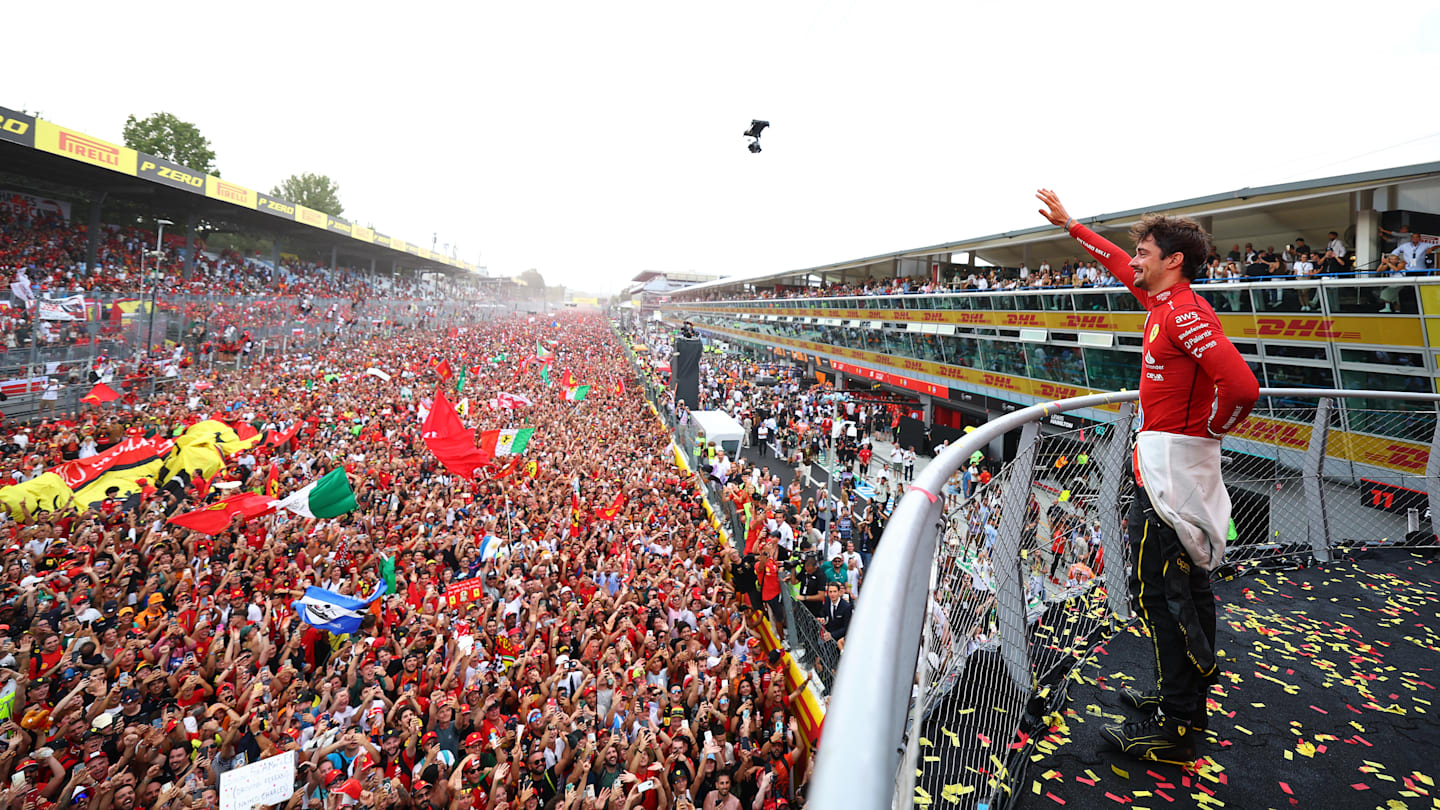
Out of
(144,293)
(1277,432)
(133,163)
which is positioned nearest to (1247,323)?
(1277,432)

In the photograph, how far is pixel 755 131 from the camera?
18391 millimetres

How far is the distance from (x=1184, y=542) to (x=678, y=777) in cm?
429

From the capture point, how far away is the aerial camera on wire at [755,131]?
18.0 m

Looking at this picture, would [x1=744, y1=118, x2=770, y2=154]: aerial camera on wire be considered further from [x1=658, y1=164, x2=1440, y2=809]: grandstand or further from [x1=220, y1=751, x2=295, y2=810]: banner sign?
[x1=220, y1=751, x2=295, y2=810]: banner sign

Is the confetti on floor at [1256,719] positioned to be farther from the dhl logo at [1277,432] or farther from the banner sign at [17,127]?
the banner sign at [17,127]

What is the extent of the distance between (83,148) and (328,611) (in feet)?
86.7

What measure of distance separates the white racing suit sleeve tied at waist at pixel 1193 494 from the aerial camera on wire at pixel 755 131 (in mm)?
17699

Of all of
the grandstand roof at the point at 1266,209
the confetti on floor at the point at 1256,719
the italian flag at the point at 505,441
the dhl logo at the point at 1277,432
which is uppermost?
the grandstand roof at the point at 1266,209

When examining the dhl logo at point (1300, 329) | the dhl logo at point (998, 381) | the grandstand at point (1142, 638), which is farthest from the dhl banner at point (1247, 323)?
the grandstand at point (1142, 638)

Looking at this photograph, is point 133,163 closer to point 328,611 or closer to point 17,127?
point 17,127

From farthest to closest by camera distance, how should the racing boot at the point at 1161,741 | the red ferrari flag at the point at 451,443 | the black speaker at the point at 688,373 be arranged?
the black speaker at the point at 688,373, the red ferrari flag at the point at 451,443, the racing boot at the point at 1161,741

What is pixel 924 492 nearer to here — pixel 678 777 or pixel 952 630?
pixel 952 630

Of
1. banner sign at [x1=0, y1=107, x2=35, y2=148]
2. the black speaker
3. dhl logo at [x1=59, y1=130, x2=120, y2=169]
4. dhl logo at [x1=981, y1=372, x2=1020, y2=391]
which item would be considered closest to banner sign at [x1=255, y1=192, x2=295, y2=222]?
dhl logo at [x1=59, y1=130, x2=120, y2=169]

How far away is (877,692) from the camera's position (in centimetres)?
66
